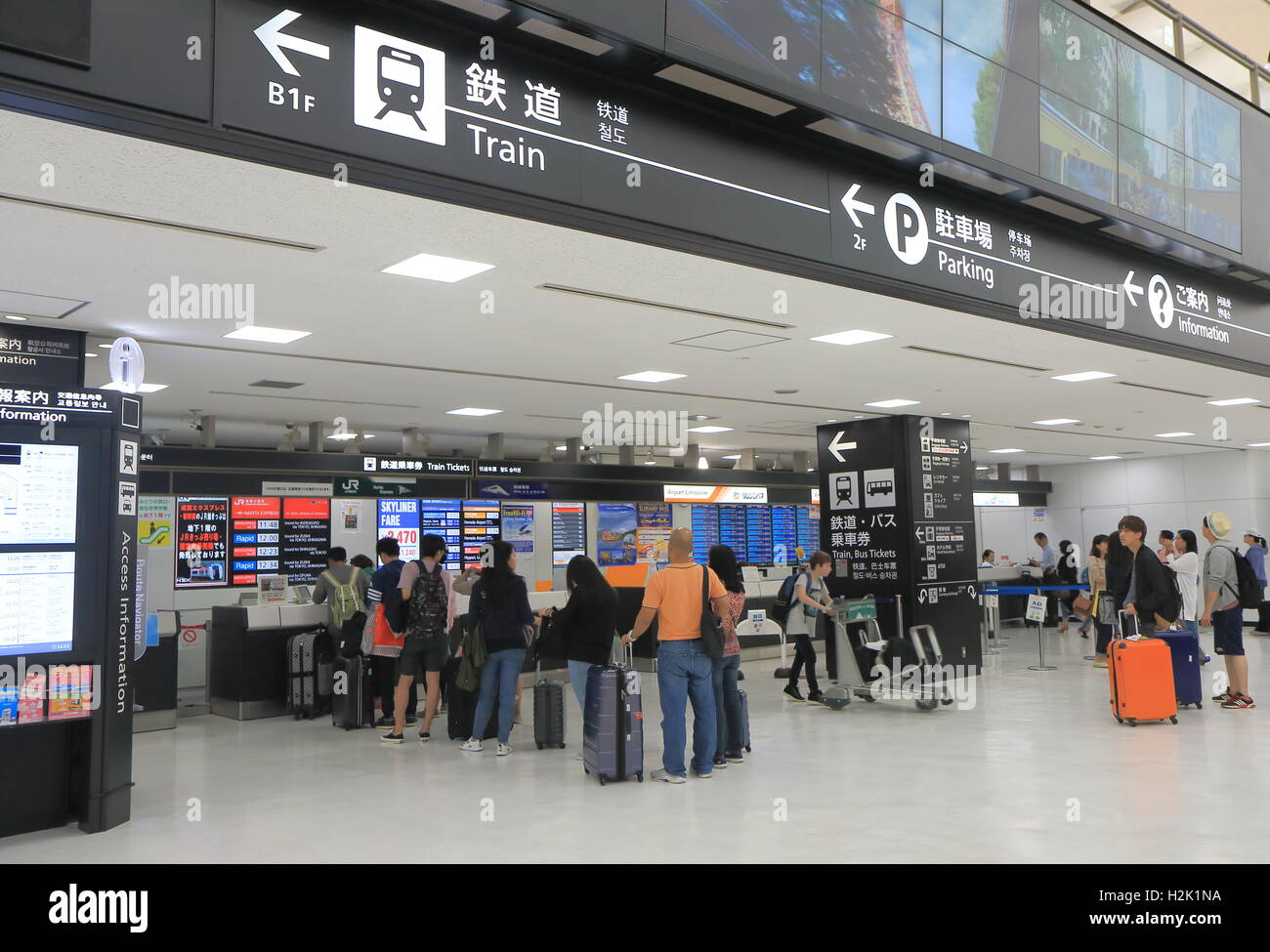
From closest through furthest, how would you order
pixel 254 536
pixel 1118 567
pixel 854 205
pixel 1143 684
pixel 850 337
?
pixel 854 205 → pixel 850 337 → pixel 1143 684 → pixel 254 536 → pixel 1118 567

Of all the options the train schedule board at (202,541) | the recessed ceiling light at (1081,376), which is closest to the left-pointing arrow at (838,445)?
the recessed ceiling light at (1081,376)

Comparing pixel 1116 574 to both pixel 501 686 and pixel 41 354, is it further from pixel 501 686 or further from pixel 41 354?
pixel 41 354

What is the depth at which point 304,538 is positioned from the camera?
1124 cm

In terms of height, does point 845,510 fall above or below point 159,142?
below

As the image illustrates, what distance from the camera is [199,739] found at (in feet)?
24.8

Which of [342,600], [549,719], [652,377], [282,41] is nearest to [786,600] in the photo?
[652,377]

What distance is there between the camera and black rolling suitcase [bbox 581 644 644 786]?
5840mm

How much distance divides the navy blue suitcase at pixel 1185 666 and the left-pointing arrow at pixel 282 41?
25.7ft

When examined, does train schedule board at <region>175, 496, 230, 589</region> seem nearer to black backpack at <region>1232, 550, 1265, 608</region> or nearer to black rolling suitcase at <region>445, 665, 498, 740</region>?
black rolling suitcase at <region>445, 665, 498, 740</region>

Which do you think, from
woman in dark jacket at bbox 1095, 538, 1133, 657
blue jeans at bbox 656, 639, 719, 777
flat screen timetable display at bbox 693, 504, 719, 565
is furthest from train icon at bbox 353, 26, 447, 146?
flat screen timetable display at bbox 693, 504, 719, 565

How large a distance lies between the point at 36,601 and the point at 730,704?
13.3ft
